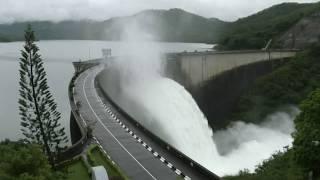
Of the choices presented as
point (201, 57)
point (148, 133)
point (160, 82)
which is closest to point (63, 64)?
point (201, 57)

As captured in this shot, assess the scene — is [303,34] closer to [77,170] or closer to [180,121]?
[180,121]

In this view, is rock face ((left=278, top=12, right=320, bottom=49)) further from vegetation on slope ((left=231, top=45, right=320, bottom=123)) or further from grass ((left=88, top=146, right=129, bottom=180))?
grass ((left=88, top=146, right=129, bottom=180))

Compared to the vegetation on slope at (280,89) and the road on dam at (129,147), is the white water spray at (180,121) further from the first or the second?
the road on dam at (129,147)

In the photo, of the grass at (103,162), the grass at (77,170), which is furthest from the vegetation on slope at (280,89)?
the grass at (77,170)

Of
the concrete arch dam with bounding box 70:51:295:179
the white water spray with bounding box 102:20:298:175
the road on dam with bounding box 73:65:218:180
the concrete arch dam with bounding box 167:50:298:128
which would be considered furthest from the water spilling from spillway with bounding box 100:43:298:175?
the road on dam with bounding box 73:65:218:180

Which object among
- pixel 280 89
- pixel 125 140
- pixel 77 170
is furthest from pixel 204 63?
pixel 77 170
